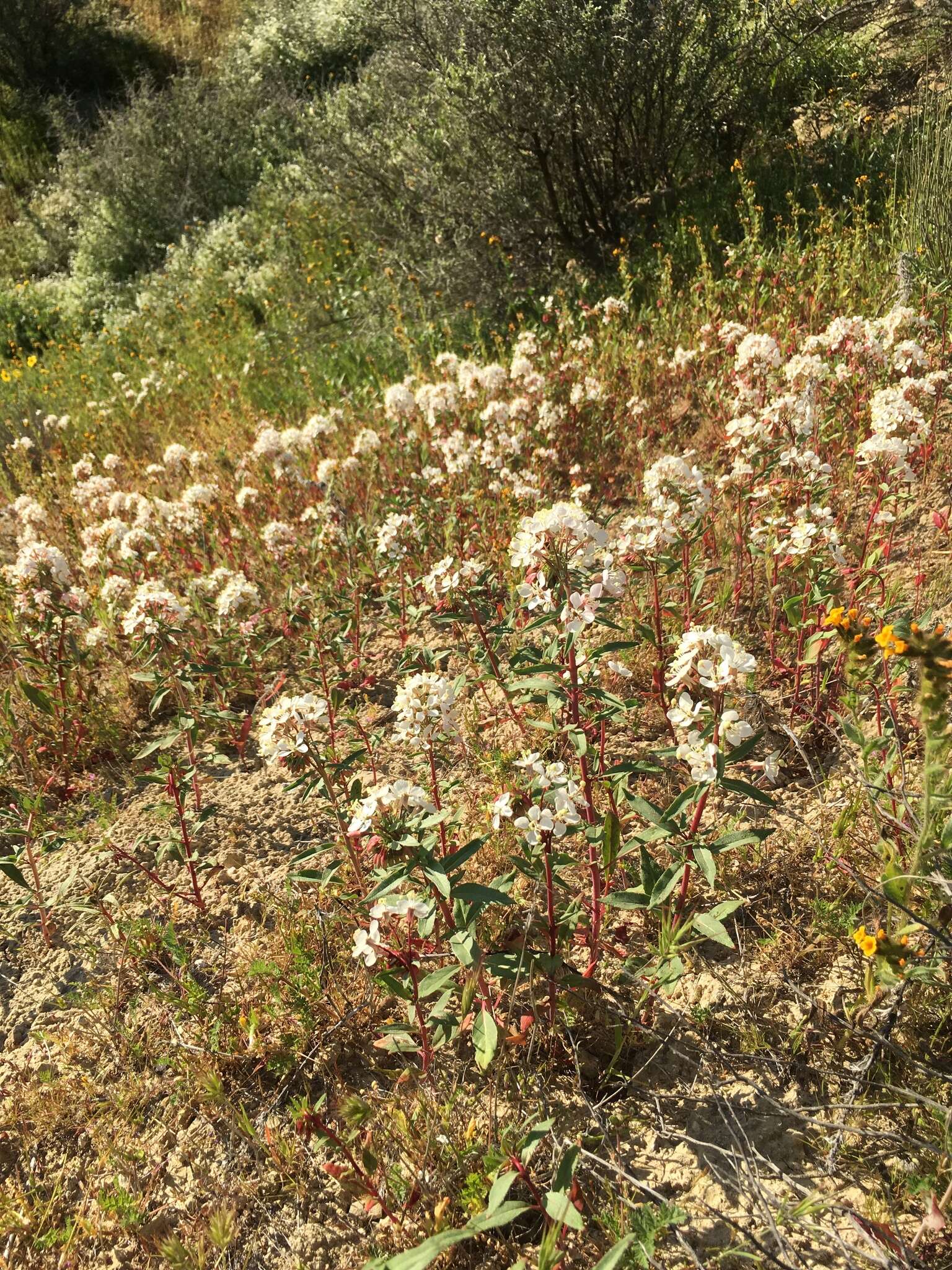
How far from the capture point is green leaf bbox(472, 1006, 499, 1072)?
1.90 meters

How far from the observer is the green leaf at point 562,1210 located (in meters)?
1.57

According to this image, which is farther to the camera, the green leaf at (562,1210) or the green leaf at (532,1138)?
the green leaf at (532,1138)

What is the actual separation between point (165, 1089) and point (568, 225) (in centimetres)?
730

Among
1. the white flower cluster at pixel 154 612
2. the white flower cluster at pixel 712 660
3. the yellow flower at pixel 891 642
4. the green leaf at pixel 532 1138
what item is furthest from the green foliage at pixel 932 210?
the green leaf at pixel 532 1138

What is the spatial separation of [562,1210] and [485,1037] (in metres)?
0.41

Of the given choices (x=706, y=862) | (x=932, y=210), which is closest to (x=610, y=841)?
(x=706, y=862)

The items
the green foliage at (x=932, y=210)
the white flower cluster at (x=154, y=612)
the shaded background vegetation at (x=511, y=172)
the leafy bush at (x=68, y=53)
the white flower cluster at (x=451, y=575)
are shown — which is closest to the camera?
the white flower cluster at (x=451, y=575)

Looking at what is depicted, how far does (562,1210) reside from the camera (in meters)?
1.61

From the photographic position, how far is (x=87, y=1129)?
2.31 meters

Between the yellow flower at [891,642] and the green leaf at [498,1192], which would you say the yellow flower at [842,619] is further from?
the green leaf at [498,1192]

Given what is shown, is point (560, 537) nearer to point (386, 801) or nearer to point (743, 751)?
point (743, 751)

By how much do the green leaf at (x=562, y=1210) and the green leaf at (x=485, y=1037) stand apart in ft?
1.01

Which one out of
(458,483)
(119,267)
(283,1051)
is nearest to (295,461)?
(458,483)

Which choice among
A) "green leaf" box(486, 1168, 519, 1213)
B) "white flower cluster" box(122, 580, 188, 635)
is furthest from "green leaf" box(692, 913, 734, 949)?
"white flower cluster" box(122, 580, 188, 635)
